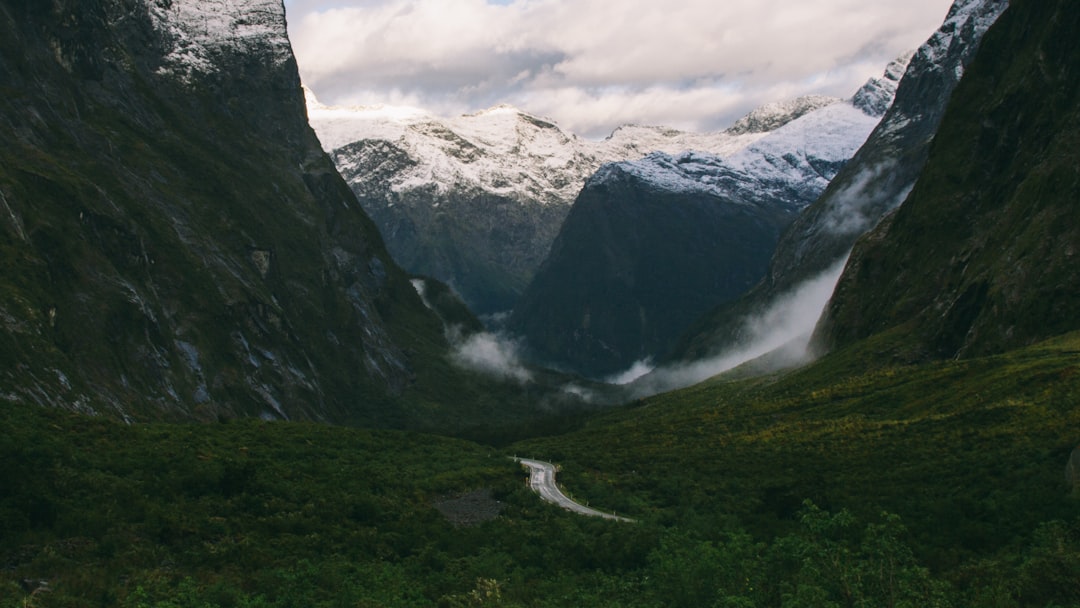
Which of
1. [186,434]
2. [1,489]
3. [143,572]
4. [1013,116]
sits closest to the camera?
[143,572]

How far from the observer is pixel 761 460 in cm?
10994

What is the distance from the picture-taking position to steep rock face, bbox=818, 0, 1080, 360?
134 m

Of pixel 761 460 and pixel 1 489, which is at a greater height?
pixel 1 489

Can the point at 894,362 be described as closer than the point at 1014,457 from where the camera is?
No

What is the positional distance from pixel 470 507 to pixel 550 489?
22.0 m

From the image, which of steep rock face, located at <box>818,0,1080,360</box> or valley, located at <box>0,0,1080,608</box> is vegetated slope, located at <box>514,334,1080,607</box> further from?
steep rock face, located at <box>818,0,1080,360</box>

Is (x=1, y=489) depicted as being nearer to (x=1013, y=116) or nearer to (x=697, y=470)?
(x=697, y=470)

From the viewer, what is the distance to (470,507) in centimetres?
8994

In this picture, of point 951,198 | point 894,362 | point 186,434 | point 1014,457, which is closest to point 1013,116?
point 951,198

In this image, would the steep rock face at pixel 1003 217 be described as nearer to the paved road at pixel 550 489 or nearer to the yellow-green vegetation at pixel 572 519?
the yellow-green vegetation at pixel 572 519

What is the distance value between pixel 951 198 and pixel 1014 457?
125m

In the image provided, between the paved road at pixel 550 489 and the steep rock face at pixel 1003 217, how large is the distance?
63.0 m

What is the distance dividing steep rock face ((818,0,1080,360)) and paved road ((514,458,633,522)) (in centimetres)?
6296

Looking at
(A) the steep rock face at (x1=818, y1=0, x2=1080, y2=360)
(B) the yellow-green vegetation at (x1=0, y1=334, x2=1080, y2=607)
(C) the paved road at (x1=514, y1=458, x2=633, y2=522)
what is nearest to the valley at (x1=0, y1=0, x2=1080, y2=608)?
(B) the yellow-green vegetation at (x1=0, y1=334, x2=1080, y2=607)
